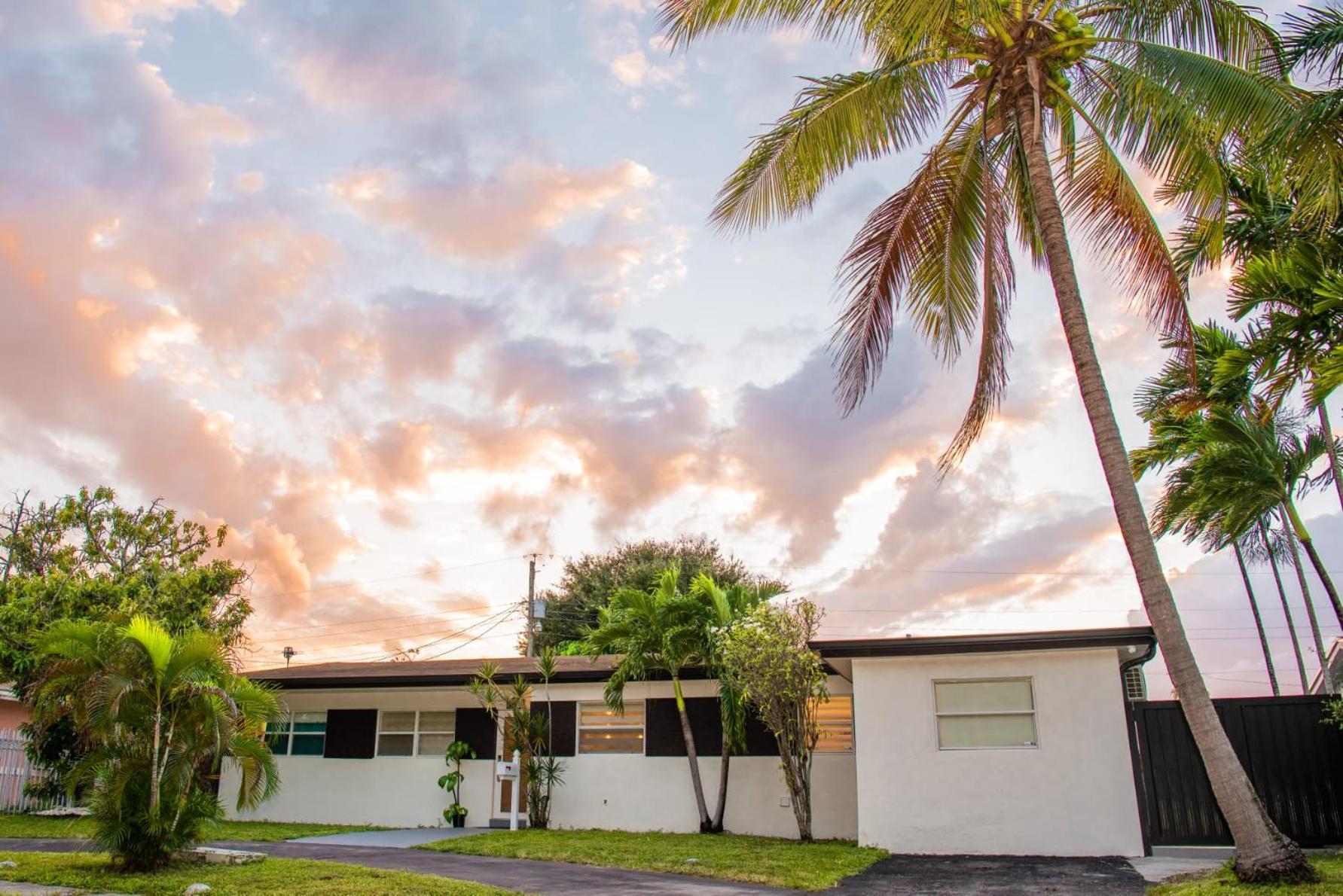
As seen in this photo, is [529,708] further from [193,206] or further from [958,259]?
Answer: [958,259]

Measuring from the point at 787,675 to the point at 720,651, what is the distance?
1269 millimetres

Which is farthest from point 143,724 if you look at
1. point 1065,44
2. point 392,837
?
point 1065,44

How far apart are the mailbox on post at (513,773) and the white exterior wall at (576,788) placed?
775mm

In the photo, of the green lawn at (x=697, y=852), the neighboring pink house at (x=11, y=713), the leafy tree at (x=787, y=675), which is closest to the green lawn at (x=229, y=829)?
the green lawn at (x=697, y=852)

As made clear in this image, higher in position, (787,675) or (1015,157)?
(1015,157)

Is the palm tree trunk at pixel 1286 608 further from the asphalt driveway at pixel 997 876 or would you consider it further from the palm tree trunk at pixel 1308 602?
the asphalt driveway at pixel 997 876

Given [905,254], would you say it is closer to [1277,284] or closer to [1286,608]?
[1277,284]

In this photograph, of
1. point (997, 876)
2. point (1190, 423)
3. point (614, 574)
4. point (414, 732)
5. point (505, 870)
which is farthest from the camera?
point (614, 574)

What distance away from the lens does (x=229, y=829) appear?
15.0 meters

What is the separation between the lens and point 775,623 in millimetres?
12922

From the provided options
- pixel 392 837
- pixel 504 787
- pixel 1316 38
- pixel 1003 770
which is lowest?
pixel 392 837

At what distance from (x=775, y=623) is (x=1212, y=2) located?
28.7ft

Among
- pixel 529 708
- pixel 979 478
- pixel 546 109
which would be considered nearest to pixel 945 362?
pixel 979 478

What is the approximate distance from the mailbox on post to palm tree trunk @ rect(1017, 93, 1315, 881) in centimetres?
1082
